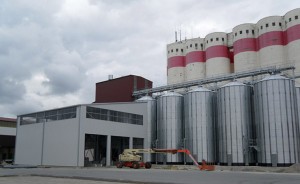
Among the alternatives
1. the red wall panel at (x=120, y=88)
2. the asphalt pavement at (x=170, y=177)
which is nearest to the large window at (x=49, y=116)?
the red wall panel at (x=120, y=88)

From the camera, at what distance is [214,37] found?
76125 millimetres

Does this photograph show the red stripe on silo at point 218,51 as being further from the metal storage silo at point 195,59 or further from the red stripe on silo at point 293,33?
the red stripe on silo at point 293,33

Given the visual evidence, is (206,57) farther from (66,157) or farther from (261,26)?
(66,157)

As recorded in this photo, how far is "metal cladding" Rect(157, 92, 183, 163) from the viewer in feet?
194

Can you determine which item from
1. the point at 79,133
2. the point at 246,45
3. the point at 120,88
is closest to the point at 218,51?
the point at 246,45

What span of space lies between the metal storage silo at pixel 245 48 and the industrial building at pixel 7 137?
50134 millimetres

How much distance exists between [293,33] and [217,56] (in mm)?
17086

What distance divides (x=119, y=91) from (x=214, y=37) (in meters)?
24.0

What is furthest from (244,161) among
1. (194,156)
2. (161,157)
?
(161,157)

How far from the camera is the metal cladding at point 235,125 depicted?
51156mm

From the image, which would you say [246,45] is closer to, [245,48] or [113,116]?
[245,48]

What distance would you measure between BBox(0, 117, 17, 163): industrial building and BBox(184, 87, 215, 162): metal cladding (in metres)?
40.4

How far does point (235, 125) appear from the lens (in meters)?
52.1

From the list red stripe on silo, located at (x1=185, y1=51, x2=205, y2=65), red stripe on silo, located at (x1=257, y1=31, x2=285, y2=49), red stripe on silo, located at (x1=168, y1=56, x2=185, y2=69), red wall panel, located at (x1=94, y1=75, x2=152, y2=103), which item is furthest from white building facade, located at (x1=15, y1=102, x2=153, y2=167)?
red stripe on silo, located at (x1=257, y1=31, x2=285, y2=49)
